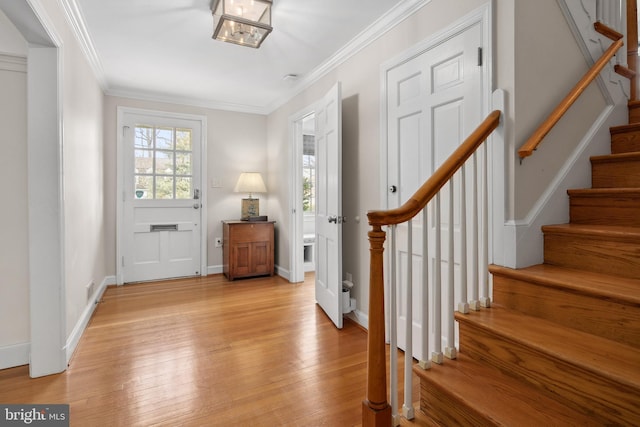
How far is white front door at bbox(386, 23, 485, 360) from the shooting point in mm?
1877

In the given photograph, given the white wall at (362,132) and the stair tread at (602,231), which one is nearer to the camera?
the stair tread at (602,231)

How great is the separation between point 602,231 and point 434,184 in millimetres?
814

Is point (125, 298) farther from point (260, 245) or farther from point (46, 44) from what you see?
point (46, 44)

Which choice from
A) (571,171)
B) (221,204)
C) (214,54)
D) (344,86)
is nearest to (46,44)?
(214,54)

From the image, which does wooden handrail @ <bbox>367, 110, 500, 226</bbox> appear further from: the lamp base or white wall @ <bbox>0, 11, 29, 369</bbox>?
the lamp base

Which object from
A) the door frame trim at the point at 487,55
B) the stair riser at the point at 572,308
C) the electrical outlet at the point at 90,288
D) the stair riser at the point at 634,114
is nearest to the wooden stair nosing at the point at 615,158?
the stair riser at the point at 634,114

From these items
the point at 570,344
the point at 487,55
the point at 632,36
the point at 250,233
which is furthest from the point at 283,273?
the point at 632,36

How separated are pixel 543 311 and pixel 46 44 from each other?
10.1ft

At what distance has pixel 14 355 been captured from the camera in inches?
83.6

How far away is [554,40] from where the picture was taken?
68.9 inches

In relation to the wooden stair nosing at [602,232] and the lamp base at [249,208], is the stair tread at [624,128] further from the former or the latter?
the lamp base at [249,208]

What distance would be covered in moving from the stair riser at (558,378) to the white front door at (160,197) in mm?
3940

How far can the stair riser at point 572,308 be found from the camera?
117 cm

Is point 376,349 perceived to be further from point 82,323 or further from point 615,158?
point 82,323
